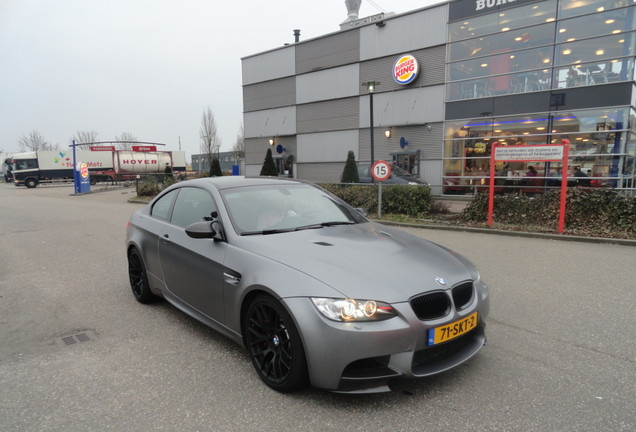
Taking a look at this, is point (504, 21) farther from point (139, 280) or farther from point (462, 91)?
point (139, 280)

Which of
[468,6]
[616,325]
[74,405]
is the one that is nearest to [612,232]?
[616,325]

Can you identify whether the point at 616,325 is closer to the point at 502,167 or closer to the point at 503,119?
the point at 502,167

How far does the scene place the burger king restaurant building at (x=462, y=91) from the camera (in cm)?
1675

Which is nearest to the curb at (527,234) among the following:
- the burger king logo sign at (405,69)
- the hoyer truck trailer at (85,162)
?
the burger king logo sign at (405,69)

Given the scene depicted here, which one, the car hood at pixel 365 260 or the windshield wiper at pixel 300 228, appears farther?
the windshield wiper at pixel 300 228

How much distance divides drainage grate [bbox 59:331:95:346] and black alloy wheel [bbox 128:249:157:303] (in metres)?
0.78

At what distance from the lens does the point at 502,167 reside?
16.9 metres

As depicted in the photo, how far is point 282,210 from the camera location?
3.79 metres

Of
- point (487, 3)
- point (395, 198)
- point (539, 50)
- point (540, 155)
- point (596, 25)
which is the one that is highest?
point (487, 3)

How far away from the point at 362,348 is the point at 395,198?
34.0ft

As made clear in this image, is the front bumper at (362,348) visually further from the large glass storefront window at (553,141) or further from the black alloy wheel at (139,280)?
the large glass storefront window at (553,141)

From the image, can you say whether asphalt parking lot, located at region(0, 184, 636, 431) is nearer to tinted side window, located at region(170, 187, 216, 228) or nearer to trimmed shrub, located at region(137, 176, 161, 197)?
tinted side window, located at region(170, 187, 216, 228)

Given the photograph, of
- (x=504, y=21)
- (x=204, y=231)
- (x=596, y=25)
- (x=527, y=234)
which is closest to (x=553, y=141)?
(x=596, y=25)

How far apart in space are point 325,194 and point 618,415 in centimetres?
303
